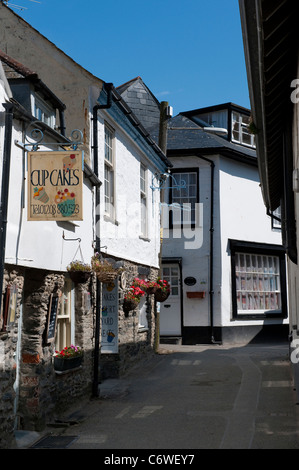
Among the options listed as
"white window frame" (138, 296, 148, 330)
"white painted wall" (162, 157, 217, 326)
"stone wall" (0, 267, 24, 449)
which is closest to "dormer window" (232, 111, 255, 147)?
"white painted wall" (162, 157, 217, 326)

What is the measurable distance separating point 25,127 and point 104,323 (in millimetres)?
6411

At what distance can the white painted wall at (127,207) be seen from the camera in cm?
1245

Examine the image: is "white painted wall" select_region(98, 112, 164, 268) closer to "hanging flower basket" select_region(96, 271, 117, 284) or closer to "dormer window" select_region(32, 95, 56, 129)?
"hanging flower basket" select_region(96, 271, 117, 284)

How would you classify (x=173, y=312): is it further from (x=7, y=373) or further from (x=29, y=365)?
(x=7, y=373)

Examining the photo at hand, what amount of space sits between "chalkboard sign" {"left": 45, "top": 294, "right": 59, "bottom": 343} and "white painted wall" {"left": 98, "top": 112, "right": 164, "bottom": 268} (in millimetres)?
3056

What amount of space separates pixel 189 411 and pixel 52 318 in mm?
2744

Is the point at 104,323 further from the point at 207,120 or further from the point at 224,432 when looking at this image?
the point at 207,120

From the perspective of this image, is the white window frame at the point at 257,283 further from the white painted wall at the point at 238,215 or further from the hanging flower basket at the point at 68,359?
the hanging flower basket at the point at 68,359

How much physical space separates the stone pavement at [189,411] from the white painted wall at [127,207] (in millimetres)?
2782

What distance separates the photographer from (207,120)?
76.5 feet

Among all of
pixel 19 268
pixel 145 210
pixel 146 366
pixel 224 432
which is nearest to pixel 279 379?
pixel 146 366

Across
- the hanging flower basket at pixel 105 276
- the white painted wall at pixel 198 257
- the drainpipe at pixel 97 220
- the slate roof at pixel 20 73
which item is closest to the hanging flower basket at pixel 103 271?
the hanging flower basket at pixel 105 276

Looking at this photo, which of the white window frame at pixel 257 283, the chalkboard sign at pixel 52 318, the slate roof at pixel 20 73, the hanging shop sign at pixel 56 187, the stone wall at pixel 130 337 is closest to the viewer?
the hanging shop sign at pixel 56 187

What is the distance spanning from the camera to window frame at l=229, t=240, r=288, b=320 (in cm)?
2080
